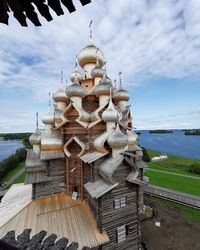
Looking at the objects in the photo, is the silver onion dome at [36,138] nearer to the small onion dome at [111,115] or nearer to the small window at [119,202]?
the small onion dome at [111,115]

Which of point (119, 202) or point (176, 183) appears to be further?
point (176, 183)

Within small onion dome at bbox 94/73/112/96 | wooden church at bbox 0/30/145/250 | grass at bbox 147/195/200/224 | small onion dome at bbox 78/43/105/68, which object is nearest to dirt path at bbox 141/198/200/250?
grass at bbox 147/195/200/224

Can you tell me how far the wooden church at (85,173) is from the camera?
8984 mm

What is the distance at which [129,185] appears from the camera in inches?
380

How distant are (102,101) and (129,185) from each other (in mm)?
5562

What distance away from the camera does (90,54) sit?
13945mm

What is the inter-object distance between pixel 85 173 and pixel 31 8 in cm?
1066

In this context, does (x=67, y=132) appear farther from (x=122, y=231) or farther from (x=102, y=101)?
(x=122, y=231)

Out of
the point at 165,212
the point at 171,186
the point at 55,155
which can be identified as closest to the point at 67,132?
the point at 55,155

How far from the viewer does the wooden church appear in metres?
8.98

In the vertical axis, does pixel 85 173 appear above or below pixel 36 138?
below

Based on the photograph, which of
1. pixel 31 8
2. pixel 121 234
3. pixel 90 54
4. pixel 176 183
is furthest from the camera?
pixel 176 183

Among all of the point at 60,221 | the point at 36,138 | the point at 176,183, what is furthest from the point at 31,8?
the point at 176,183

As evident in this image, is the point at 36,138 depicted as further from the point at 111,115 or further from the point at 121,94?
the point at 121,94
